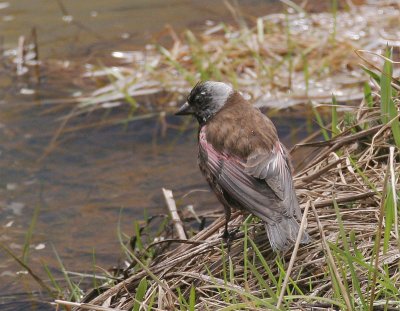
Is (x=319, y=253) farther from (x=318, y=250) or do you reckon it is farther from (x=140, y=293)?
(x=140, y=293)

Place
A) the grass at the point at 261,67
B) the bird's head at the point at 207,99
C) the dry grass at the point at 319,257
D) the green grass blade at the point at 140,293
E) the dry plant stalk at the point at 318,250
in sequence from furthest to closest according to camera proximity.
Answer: the grass at the point at 261,67
the bird's head at the point at 207,99
the green grass blade at the point at 140,293
the dry plant stalk at the point at 318,250
the dry grass at the point at 319,257

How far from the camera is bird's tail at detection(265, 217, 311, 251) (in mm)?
3764

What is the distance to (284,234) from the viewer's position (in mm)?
3830

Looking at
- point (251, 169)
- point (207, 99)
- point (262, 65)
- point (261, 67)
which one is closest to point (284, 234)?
Result: point (251, 169)

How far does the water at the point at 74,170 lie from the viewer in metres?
6.23

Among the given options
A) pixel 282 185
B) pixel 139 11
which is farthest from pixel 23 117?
pixel 282 185

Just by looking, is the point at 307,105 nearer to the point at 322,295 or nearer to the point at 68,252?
the point at 68,252

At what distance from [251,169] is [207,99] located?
1001mm

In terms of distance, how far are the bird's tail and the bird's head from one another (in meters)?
1.26

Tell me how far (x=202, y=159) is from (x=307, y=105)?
143 inches

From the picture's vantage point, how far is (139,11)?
448 inches

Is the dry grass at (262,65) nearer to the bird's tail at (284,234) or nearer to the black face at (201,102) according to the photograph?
the black face at (201,102)

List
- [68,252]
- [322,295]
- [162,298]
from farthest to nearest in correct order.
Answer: [68,252]
[162,298]
[322,295]

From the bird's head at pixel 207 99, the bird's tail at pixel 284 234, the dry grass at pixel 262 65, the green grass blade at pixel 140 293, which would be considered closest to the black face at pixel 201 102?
the bird's head at pixel 207 99
